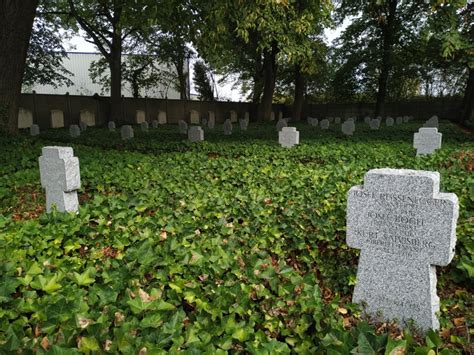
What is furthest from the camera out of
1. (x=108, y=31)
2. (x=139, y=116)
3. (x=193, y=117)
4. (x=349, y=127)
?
(x=193, y=117)

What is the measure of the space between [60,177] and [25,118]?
16.5 m

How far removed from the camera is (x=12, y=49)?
32.2 feet

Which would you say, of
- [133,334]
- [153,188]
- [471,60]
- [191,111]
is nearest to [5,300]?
[133,334]

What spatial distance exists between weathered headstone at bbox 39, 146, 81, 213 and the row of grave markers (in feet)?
11.8

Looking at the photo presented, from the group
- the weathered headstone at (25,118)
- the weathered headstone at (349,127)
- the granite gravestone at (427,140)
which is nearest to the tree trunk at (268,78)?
the weathered headstone at (349,127)

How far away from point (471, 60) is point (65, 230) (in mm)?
14212

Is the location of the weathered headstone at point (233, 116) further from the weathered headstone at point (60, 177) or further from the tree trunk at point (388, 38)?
the weathered headstone at point (60, 177)

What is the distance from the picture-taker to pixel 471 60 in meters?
13.2

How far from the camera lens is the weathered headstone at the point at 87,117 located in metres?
21.9

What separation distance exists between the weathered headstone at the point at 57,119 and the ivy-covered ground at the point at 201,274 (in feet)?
52.3

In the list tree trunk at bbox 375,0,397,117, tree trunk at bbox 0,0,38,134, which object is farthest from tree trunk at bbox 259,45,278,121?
tree trunk at bbox 0,0,38,134

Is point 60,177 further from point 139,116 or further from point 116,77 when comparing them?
point 139,116

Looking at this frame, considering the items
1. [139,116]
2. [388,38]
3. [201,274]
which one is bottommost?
[201,274]

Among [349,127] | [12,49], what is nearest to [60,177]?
[12,49]
